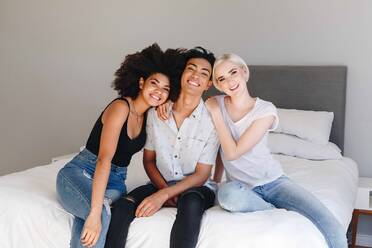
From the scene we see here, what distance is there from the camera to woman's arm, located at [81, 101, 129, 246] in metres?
1.75

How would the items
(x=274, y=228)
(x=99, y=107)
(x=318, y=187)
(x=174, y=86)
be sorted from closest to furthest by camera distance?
(x=274, y=228) < (x=174, y=86) < (x=318, y=187) < (x=99, y=107)

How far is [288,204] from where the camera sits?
193 cm

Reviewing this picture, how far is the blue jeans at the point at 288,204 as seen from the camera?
1.83 m

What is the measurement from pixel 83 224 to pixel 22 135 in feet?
9.59

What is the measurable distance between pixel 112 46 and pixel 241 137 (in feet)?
7.67

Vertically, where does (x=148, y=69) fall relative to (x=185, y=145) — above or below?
above

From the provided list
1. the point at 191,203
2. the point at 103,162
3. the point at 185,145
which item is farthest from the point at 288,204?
the point at 103,162

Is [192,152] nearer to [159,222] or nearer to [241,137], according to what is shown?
[241,137]

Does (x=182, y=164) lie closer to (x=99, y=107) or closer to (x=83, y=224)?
(x=83, y=224)

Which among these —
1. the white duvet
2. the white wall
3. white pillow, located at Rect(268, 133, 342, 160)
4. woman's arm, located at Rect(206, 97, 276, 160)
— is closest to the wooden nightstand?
white pillow, located at Rect(268, 133, 342, 160)

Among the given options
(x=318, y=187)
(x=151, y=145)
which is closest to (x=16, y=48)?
(x=151, y=145)

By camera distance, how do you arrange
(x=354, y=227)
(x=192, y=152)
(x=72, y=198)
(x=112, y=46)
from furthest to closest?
1. (x=112, y=46)
2. (x=354, y=227)
3. (x=192, y=152)
4. (x=72, y=198)

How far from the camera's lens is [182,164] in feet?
7.06

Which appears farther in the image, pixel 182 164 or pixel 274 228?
pixel 182 164
